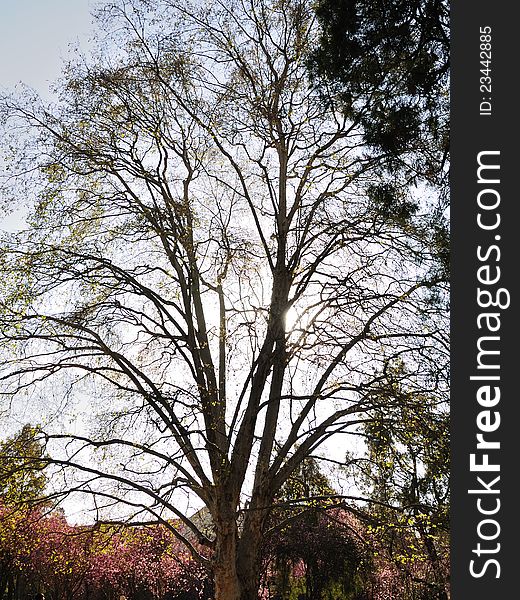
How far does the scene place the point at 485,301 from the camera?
3.68 meters

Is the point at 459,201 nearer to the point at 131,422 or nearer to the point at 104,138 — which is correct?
the point at 131,422

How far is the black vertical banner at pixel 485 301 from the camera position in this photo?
3475mm

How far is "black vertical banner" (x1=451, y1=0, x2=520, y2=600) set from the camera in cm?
347

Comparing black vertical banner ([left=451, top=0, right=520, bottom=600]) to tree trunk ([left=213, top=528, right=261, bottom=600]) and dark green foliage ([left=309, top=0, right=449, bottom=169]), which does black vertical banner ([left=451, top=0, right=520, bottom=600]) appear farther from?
tree trunk ([left=213, top=528, right=261, bottom=600])

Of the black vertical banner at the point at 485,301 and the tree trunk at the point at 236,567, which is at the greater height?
the black vertical banner at the point at 485,301

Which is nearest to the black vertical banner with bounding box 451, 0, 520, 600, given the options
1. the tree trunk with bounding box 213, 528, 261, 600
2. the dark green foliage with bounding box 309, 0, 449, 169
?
the dark green foliage with bounding box 309, 0, 449, 169

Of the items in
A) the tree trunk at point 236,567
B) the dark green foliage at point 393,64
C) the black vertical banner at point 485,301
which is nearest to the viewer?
the black vertical banner at point 485,301

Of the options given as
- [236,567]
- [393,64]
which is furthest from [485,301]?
[236,567]

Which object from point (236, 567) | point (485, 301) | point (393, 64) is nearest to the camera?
point (485, 301)

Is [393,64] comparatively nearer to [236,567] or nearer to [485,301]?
[485,301]

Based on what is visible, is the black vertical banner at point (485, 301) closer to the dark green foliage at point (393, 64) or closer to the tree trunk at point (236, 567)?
the dark green foliage at point (393, 64)

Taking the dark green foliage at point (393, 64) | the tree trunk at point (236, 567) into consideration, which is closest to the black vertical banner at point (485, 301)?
the dark green foliage at point (393, 64)

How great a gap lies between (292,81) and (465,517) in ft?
27.2

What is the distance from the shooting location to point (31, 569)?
66.0 ft
